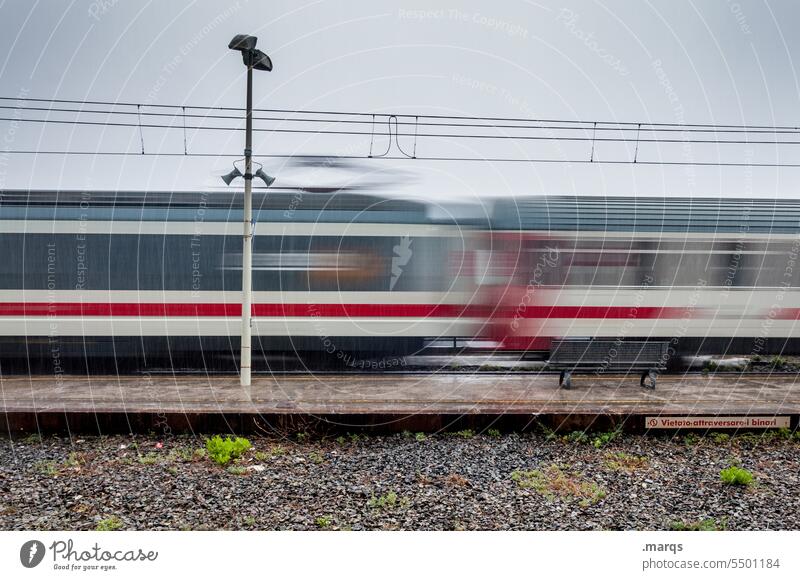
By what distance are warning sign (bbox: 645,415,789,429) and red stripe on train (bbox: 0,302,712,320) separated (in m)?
3.79

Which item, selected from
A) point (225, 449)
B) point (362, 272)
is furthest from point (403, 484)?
point (362, 272)

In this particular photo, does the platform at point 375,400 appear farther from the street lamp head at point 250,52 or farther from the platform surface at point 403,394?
the street lamp head at point 250,52

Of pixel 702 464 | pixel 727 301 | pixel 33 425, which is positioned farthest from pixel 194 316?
pixel 727 301

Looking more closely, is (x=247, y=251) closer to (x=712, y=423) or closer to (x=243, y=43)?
(x=243, y=43)

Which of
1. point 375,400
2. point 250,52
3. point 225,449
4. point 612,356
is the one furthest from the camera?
point 612,356

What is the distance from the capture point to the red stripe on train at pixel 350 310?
9.80m

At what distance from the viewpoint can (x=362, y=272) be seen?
33.1 feet

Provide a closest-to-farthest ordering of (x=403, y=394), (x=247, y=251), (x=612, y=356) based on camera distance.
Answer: (x=403, y=394) < (x=247, y=251) < (x=612, y=356)

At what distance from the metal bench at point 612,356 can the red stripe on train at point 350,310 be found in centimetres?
120

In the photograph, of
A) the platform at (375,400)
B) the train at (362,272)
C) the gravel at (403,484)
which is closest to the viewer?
the gravel at (403,484)

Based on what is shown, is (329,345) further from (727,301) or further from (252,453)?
(727,301)

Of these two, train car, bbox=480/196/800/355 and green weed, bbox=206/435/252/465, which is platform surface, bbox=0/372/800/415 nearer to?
green weed, bbox=206/435/252/465

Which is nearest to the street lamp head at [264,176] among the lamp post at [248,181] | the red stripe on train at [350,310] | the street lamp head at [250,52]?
the lamp post at [248,181]

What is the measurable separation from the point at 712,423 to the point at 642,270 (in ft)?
14.4
